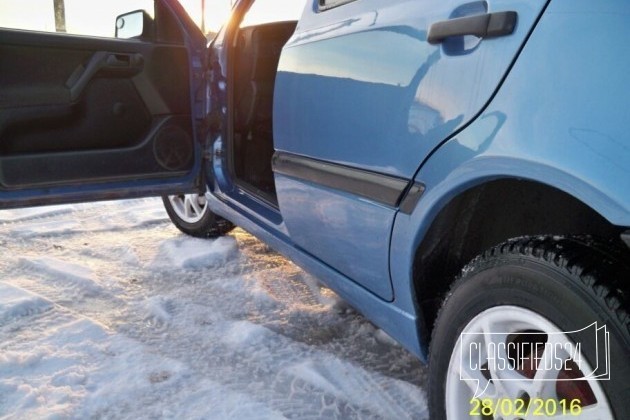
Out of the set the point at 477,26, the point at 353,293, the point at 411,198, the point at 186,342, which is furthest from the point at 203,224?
the point at 477,26

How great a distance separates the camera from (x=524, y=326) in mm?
1212

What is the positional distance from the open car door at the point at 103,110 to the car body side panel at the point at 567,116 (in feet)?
6.48

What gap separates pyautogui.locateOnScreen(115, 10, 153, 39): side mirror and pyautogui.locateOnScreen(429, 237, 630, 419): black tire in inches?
87.1

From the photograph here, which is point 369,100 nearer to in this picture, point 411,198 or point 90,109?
point 411,198

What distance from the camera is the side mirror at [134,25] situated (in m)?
2.87

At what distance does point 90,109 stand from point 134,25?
0.58m

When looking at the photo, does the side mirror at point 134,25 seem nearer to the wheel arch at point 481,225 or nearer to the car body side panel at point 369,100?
the car body side panel at point 369,100

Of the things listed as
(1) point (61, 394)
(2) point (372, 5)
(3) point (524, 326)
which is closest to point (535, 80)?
(3) point (524, 326)

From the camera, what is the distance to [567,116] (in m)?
1.05

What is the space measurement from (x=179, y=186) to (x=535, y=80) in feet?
7.26

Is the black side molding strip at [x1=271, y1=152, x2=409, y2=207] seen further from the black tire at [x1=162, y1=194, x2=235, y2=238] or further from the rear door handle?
the black tire at [x1=162, y1=194, x2=235, y2=238]

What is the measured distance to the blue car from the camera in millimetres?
1043

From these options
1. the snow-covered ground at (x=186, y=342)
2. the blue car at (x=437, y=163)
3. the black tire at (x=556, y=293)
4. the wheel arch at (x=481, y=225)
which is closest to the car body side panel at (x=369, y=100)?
the blue car at (x=437, y=163)

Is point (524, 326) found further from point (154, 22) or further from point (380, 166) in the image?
point (154, 22)
